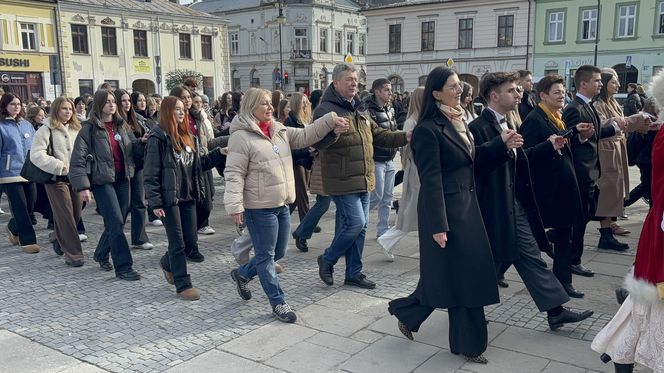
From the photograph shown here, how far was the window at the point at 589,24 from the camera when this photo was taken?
37.3 meters

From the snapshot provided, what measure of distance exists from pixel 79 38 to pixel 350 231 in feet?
128

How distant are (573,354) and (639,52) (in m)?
36.6

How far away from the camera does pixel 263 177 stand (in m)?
4.71

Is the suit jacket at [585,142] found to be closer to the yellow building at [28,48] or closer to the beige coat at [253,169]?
the beige coat at [253,169]

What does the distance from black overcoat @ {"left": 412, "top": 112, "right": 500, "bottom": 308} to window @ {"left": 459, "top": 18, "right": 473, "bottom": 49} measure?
4131cm

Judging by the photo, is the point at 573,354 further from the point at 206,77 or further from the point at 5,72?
the point at 206,77

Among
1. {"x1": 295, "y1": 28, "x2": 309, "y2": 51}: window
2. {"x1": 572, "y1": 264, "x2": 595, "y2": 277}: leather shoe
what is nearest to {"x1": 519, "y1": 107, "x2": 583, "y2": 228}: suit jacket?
{"x1": 572, "y1": 264, "x2": 595, "y2": 277}: leather shoe

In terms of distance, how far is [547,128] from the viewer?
494 centimetres

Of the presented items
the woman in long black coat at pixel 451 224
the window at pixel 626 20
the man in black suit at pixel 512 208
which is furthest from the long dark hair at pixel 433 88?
the window at pixel 626 20

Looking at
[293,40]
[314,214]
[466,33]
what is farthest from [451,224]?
[293,40]

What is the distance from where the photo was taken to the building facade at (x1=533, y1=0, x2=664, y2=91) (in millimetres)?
34750

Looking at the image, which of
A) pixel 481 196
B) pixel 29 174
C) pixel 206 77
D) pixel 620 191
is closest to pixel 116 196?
pixel 29 174

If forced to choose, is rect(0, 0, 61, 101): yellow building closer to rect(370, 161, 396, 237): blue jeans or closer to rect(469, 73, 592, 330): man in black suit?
rect(370, 161, 396, 237): blue jeans

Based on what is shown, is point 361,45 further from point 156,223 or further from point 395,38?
point 156,223
